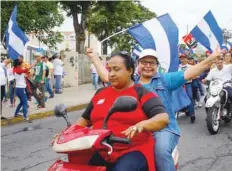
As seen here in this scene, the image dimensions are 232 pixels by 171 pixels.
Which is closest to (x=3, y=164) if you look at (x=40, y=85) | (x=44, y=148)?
(x=44, y=148)

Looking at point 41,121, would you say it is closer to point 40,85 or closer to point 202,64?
point 40,85

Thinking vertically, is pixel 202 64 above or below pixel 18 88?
above

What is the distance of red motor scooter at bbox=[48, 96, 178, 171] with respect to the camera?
99.1 inches

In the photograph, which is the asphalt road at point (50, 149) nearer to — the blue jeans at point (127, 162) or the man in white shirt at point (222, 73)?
the man in white shirt at point (222, 73)

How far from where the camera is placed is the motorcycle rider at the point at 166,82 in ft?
11.3

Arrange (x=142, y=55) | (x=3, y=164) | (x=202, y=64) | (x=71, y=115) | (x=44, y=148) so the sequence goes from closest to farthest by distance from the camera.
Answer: (x=202, y=64) < (x=142, y=55) < (x=3, y=164) < (x=44, y=148) < (x=71, y=115)

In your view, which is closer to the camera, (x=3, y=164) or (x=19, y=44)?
(x=3, y=164)

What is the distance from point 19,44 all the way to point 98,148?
8.20 m

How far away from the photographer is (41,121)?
36.0ft

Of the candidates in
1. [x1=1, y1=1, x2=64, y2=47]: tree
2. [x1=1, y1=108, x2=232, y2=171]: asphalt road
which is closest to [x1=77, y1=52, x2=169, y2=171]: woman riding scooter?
[x1=1, y1=108, x2=232, y2=171]: asphalt road

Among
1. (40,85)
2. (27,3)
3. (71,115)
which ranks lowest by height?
(71,115)

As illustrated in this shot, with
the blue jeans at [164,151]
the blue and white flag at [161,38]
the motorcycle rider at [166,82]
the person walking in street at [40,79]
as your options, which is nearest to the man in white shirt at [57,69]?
the person walking in street at [40,79]

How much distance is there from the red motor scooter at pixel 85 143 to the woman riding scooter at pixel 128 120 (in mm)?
114

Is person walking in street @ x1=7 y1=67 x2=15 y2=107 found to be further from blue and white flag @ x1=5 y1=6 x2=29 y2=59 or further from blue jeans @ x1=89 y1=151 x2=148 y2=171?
blue jeans @ x1=89 y1=151 x2=148 y2=171
